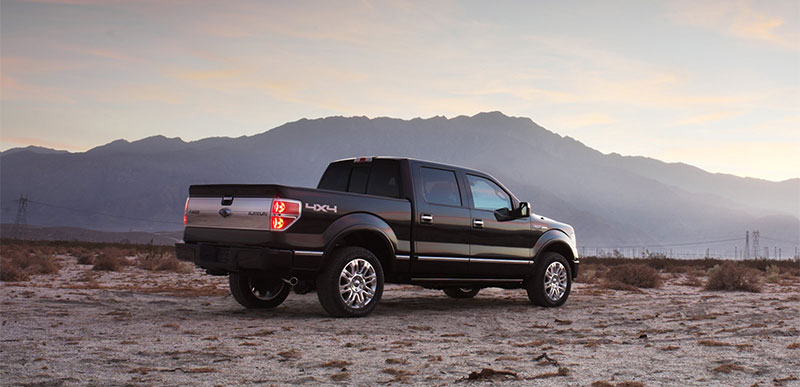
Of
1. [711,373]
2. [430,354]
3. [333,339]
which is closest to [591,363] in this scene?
[711,373]

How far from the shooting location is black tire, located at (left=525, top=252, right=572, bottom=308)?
11930 millimetres

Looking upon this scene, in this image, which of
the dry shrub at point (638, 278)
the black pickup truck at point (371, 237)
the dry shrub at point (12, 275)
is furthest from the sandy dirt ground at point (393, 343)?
the dry shrub at point (638, 278)

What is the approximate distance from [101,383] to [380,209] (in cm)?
489

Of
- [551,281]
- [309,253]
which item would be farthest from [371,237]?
[551,281]

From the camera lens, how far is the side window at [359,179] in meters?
10.9

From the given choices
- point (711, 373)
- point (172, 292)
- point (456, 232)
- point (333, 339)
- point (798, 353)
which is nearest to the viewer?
point (711, 373)

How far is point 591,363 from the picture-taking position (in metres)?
6.29

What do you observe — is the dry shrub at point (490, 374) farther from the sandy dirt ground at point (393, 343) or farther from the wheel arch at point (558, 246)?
the wheel arch at point (558, 246)

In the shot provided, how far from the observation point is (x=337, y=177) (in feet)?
36.9

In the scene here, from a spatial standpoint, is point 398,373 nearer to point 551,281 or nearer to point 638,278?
point 551,281

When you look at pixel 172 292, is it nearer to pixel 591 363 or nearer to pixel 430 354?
pixel 430 354

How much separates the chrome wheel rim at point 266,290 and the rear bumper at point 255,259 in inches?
60.7

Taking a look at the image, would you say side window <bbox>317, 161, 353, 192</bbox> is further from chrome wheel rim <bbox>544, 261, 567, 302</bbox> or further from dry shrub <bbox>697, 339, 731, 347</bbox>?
dry shrub <bbox>697, 339, 731, 347</bbox>

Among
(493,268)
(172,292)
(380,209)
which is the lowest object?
(172,292)
